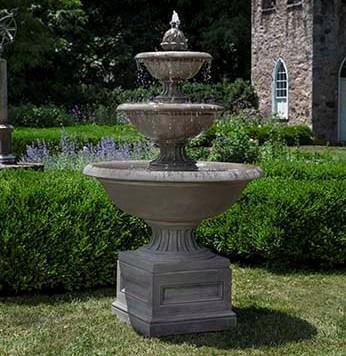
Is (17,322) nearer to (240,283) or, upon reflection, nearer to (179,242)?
(179,242)

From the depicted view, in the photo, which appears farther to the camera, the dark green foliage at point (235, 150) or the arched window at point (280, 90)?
the arched window at point (280, 90)

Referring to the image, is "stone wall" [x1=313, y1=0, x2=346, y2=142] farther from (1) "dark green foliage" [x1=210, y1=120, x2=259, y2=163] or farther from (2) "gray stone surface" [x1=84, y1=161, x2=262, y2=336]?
(2) "gray stone surface" [x1=84, y1=161, x2=262, y2=336]

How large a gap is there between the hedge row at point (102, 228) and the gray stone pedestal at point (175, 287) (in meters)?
0.89

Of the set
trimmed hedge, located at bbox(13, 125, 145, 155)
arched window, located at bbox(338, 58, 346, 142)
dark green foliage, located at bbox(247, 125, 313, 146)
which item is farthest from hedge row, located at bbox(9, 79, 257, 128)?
trimmed hedge, located at bbox(13, 125, 145, 155)

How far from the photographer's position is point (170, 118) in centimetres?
533

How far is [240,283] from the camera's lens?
6965 millimetres

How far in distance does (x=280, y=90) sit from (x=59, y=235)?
17.0 m

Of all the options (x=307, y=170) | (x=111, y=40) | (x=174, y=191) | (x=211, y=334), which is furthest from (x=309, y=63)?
(x=174, y=191)

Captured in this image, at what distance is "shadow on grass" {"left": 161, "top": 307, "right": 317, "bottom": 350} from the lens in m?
5.35

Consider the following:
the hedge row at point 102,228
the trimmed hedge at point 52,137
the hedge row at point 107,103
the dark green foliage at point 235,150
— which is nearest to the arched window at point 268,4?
the hedge row at point 107,103

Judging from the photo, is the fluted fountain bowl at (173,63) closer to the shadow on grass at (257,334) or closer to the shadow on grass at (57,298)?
the shadow on grass at (257,334)

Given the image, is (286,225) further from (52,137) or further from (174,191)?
(52,137)

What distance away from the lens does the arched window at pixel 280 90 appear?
22.4 m

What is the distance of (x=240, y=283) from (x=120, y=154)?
12.7 feet
